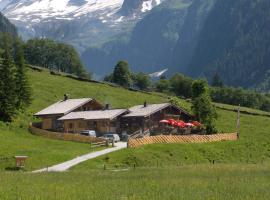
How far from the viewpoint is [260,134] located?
11450cm

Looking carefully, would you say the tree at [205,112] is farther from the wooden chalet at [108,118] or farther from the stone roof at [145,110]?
the stone roof at [145,110]

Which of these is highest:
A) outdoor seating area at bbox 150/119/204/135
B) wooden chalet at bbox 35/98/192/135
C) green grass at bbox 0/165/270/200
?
wooden chalet at bbox 35/98/192/135

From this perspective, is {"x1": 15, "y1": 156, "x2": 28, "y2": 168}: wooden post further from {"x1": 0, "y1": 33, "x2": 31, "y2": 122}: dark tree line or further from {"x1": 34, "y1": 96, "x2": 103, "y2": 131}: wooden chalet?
{"x1": 34, "y1": 96, "x2": 103, "y2": 131}: wooden chalet

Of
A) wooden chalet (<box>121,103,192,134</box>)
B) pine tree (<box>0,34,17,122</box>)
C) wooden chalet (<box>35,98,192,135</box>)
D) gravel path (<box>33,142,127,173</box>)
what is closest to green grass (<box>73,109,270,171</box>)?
gravel path (<box>33,142,127,173</box>)

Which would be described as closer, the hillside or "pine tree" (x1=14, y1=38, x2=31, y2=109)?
the hillside

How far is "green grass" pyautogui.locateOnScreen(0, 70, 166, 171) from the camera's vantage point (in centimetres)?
6650

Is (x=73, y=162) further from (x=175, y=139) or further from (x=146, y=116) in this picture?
(x=146, y=116)

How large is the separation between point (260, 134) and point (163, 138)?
3850 cm

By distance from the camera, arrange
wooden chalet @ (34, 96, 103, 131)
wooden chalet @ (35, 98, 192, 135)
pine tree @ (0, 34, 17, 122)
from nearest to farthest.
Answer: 1. pine tree @ (0, 34, 17, 122)
2. wooden chalet @ (35, 98, 192, 135)
3. wooden chalet @ (34, 96, 103, 131)

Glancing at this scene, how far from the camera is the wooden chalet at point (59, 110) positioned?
372ft

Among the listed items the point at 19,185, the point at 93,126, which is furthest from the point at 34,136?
the point at 19,185

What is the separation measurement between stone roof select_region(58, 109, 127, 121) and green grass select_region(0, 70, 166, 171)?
8359 mm

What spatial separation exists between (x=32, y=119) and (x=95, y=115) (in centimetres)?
1467

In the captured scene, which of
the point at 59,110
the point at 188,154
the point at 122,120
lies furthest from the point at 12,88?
the point at 188,154
